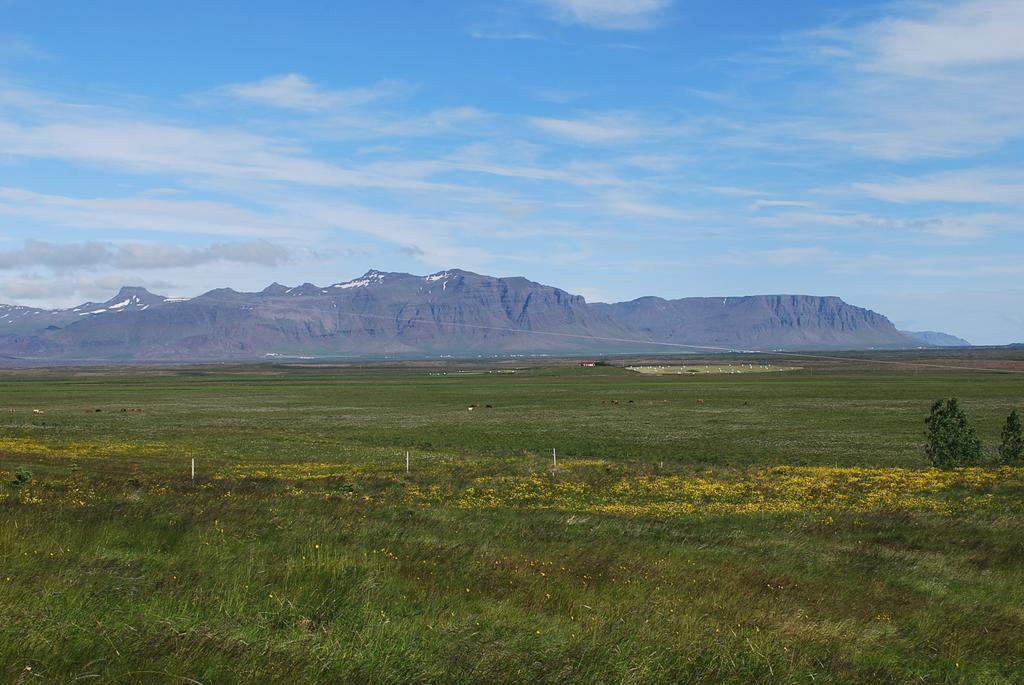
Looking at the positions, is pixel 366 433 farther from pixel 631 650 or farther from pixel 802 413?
pixel 631 650

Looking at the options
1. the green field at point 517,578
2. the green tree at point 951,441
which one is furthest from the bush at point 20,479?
the green tree at point 951,441

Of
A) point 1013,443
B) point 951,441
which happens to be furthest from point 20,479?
point 1013,443

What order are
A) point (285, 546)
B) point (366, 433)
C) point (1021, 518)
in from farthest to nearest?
point (366, 433) → point (1021, 518) → point (285, 546)

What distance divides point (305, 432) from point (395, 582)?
5965cm

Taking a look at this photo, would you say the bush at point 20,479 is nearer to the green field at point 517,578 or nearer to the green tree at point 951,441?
the green field at point 517,578

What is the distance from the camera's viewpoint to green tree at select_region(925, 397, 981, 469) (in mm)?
38406

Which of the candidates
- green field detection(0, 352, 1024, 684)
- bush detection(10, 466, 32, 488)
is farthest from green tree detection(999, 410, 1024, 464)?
bush detection(10, 466, 32, 488)

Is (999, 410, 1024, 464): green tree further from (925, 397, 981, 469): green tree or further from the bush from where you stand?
the bush

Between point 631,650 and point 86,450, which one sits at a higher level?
point 631,650

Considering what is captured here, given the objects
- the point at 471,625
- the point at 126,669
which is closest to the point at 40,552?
the point at 126,669

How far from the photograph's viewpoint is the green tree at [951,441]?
38.4 m

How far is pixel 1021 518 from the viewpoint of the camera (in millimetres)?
21438

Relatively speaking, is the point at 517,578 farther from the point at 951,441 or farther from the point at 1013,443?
the point at 1013,443

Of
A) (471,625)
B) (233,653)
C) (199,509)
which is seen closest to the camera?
(233,653)
